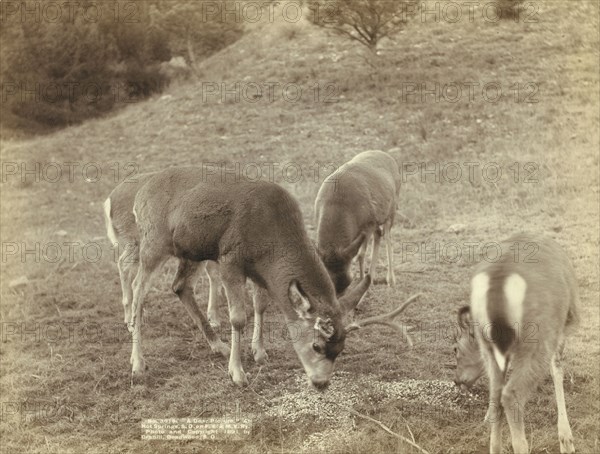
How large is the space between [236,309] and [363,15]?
16369 mm

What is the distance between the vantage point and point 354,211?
29.1ft

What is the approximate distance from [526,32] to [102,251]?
15.6 meters

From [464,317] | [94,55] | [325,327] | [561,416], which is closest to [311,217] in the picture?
[325,327]

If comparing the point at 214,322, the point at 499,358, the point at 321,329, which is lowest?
the point at 214,322

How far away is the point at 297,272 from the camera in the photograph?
6512mm

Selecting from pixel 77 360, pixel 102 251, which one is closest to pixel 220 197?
pixel 77 360

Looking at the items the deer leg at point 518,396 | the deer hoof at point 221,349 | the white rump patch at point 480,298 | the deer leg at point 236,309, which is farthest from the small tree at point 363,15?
the deer leg at point 518,396

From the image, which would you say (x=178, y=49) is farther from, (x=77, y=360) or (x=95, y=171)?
(x=77, y=360)

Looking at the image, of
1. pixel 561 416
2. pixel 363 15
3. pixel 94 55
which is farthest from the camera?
pixel 363 15

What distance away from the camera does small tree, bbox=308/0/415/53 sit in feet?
69.5

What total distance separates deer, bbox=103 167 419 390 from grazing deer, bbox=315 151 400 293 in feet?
2.37

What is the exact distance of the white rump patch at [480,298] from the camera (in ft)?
16.6

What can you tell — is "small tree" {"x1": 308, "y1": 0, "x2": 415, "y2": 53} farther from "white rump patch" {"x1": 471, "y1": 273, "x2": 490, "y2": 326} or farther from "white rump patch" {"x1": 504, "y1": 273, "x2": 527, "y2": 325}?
"white rump patch" {"x1": 504, "y1": 273, "x2": 527, "y2": 325}

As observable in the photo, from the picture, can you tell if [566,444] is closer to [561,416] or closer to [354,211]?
[561,416]
